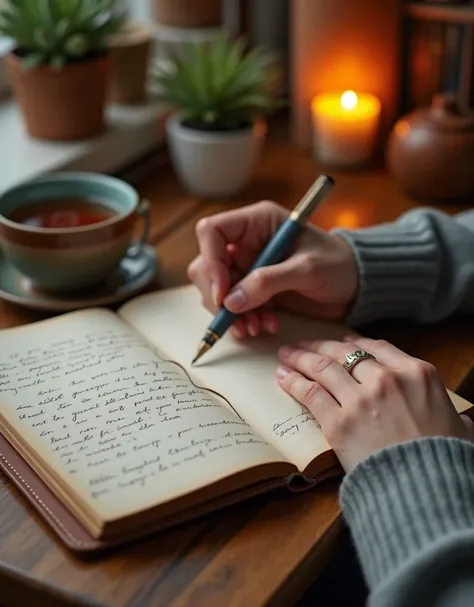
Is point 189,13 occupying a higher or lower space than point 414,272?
higher

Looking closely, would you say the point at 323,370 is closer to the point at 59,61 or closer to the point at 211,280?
the point at 211,280

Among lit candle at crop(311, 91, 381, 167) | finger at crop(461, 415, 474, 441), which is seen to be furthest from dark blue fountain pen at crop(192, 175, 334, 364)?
lit candle at crop(311, 91, 381, 167)

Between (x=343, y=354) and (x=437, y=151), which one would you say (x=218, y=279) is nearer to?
(x=343, y=354)

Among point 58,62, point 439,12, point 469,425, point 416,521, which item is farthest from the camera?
point 439,12

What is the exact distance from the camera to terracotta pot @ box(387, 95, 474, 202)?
111cm

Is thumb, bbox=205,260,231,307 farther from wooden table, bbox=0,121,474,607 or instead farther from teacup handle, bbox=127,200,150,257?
wooden table, bbox=0,121,474,607

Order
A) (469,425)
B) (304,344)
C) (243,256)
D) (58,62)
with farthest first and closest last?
(58,62), (243,256), (304,344), (469,425)

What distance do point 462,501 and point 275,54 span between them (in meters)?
0.97

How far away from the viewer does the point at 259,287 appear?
83cm

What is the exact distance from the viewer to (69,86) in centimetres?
114

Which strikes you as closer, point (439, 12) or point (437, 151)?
point (437, 151)

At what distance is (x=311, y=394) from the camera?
74 centimetres

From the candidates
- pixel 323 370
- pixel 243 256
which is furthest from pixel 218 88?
pixel 323 370

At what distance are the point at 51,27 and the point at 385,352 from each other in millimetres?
617
